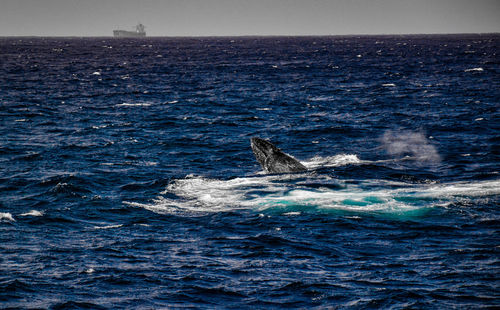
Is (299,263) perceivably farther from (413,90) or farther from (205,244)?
(413,90)

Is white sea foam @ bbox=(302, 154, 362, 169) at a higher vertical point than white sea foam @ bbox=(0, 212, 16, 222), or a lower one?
higher

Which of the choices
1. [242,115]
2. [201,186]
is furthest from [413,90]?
[201,186]

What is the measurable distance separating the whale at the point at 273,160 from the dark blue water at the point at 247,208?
4.27 ft

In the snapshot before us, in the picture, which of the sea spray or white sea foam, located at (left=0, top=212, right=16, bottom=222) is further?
the sea spray

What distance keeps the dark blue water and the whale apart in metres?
1.30

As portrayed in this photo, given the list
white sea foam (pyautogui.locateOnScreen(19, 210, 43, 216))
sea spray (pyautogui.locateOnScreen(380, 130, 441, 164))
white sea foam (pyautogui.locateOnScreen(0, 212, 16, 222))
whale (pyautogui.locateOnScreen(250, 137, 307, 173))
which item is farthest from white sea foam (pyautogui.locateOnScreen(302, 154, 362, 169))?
white sea foam (pyautogui.locateOnScreen(0, 212, 16, 222))

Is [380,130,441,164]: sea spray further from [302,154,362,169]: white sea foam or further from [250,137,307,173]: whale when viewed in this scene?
[250,137,307,173]: whale

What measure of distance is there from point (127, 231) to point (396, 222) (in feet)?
37.3

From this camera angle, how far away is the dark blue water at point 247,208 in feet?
71.4

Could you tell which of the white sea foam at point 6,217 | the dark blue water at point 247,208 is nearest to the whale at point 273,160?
the dark blue water at point 247,208

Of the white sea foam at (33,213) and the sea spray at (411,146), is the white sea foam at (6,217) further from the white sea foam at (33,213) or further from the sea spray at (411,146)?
the sea spray at (411,146)

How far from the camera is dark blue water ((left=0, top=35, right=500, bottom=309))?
71.4 ft

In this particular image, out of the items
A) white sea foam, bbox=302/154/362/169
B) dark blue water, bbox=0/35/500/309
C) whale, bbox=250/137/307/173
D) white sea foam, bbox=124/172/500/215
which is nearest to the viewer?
dark blue water, bbox=0/35/500/309

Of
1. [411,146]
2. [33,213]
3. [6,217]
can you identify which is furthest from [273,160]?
[6,217]
